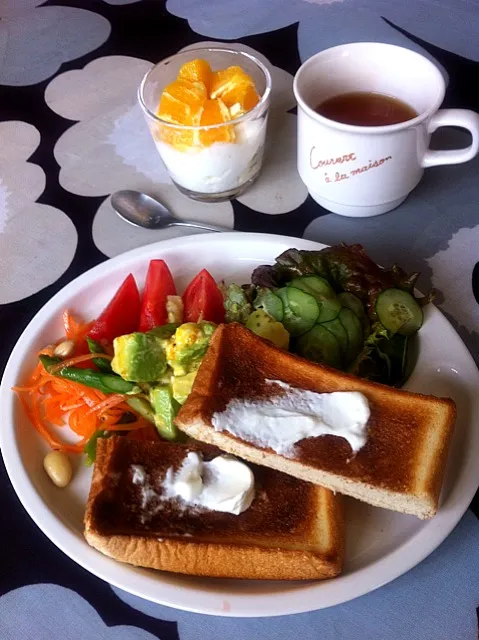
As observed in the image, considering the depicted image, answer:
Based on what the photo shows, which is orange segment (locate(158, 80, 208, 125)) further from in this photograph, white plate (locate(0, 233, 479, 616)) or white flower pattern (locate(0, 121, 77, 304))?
white flower pattern (locate(0, 121, 77, 304))

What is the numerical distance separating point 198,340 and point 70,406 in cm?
40

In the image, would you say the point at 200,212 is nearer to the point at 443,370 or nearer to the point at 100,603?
the point at 443,370

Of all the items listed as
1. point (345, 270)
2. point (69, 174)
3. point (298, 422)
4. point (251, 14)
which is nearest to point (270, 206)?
point (345, 270)

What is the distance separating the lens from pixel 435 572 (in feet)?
4.72

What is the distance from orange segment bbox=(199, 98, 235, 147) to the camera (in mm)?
1999

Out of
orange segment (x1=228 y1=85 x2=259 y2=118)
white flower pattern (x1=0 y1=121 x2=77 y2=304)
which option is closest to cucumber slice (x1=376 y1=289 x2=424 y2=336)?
orange segment (x1=228 y1=85 x2=259 y2=118)

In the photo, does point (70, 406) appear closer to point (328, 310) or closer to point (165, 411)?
point (165, 411)

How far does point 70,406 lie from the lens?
174cm

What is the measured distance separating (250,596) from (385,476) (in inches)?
15.2

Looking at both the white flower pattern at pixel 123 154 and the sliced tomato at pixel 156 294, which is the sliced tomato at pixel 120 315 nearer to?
the sliced tomato at pixel 156 294

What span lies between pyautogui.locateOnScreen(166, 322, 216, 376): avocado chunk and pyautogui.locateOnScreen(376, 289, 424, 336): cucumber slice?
0.47 meters

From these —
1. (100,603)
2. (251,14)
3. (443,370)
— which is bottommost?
(100,603)

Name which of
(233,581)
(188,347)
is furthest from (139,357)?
(233,581)

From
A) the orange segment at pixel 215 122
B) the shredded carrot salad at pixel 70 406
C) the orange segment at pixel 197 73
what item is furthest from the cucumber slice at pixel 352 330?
the orange segment at pixel 197 73
